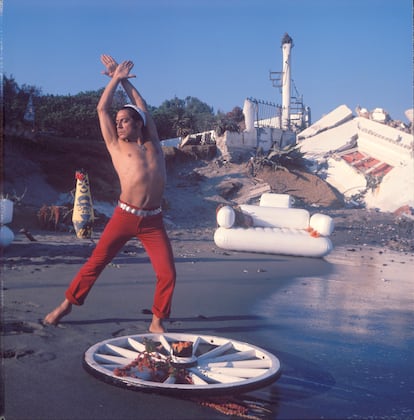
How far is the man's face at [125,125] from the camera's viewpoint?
13.1ft

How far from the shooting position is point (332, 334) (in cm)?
454

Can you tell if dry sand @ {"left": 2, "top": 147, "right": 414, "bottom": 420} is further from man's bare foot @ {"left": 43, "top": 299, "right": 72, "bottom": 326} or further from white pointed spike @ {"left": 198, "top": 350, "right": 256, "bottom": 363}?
white pointed spike @ {"left": 198, "top": 350, "right": 256, "bottom": 363}

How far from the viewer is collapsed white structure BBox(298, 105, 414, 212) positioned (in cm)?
2067

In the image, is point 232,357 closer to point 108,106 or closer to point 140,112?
point 140,112

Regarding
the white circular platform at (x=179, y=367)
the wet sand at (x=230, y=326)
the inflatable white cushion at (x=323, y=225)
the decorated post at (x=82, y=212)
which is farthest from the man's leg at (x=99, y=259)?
the inflatable white cushion at (x=323, y=225)

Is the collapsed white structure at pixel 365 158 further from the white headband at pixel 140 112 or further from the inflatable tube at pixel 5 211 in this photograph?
the white headband at pixel 140 112

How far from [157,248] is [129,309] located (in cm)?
125

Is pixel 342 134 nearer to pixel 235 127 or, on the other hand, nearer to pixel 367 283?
pixel 235 127

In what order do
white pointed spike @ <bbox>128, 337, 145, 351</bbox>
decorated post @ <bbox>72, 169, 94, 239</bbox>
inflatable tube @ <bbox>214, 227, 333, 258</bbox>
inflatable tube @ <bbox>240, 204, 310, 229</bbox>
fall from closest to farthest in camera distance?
white pointed spike @ <bbox>128, 337, 145, 351</bbox>
inflatable tube @ <bbox>214, 227, 333, 258</bbox>
decorated post @ <bbox>72, 169, 94, 239</bbox>
inflatable tube @ <bbox>240, 204, 310, 229</bbox>

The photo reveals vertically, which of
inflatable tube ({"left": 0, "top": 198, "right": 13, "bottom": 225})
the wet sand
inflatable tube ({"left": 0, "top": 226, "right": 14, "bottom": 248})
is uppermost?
inflatable tube ({"left": 0, "top": 198, "right": 13, "bottom": 225})

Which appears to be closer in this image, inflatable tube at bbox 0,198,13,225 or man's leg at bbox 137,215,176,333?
man's leg at bbox 137,215,176,333

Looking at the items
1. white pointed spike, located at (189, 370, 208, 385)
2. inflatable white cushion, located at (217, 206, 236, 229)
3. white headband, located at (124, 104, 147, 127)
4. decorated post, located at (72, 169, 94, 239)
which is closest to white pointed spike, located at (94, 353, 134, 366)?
white pointed spike, located at (189, 370, 208, 385)

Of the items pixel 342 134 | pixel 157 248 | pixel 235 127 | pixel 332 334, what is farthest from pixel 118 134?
pixel 342 134

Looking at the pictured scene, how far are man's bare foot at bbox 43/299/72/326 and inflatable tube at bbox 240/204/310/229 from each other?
6.39 meters
